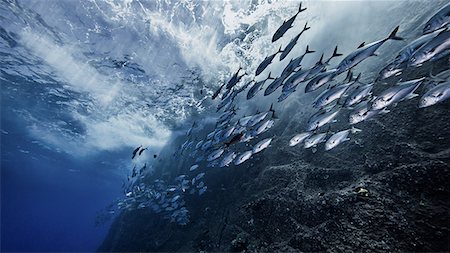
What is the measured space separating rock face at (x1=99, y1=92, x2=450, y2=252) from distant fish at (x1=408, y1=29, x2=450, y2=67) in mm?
2431

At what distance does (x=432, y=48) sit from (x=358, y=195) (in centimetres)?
328

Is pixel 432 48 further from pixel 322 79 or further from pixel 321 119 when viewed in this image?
pixel 321 119

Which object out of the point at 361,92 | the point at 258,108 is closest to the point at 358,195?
the point at 361,92

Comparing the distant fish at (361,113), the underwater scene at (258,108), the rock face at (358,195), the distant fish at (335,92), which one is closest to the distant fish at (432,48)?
the underwater scene at (258,108)

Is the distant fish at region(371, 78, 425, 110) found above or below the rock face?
above

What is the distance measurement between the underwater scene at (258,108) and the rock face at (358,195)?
0.03 m

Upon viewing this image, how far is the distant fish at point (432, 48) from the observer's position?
3066 millimetres

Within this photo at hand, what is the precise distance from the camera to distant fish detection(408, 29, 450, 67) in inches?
121

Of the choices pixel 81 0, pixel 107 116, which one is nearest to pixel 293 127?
pixel 81 0

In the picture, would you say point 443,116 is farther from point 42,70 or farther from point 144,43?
point 42,70

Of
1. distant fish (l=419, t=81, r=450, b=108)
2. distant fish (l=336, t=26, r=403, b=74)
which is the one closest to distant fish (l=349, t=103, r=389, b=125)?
distant fish (l=419, t=81, r=450, b=108)

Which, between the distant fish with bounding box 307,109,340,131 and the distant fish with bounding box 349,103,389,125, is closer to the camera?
the distant fish with bounding box 349,103,389,125

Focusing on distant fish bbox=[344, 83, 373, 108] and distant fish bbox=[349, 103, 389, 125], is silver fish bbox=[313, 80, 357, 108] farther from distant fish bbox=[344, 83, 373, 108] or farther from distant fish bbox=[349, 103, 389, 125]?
distant fish bbox=[349, 103, 389, 125]

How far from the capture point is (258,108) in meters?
15.5
